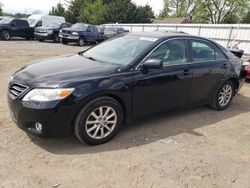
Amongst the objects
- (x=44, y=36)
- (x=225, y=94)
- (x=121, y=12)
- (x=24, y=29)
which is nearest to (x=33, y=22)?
(x=24, y=29)

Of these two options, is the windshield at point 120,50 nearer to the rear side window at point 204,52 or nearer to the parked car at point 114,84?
the parked car at point 114,84

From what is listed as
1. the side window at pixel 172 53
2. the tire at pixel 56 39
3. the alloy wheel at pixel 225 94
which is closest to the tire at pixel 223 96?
the alloy wheel at pixel 225 94

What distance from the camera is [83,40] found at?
20.0 meters

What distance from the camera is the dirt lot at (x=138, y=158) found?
325 cm

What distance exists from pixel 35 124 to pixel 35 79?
582mm

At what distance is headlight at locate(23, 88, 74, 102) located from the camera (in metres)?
3.51

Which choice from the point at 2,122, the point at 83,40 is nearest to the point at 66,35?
the point at 83,40

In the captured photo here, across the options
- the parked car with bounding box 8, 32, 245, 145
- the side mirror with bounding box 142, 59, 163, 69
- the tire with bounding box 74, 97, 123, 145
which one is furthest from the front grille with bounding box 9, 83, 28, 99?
the side mirror with bounding box 142, 59, 163, 69

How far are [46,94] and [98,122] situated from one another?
83cm

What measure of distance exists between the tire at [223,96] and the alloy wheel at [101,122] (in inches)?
105

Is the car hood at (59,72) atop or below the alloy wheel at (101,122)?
atop

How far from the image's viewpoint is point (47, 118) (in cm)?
353

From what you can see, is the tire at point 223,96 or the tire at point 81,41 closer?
the tire at point 223,96

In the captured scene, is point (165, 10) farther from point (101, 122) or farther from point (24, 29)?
point (101, 122)
